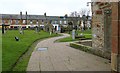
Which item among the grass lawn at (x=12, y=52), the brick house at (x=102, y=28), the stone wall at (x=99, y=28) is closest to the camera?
the grass lawn at (x=12, y=52)

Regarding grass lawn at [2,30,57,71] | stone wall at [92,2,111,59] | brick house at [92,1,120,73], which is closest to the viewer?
grass lawn at [2,30,57,71]

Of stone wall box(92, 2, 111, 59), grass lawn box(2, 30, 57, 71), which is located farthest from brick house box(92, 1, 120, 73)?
grass lawn box(2, 30, 57, 71)

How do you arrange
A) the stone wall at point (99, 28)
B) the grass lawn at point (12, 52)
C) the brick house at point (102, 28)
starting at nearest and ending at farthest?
the grass lawn at point (12, 52)
the brick house at point (102, 28)
the stone wall at point (99, 28)

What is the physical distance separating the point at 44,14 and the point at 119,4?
388ft

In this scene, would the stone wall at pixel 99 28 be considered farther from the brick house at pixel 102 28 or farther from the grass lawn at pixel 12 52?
the grass lawn at pixel 12 52

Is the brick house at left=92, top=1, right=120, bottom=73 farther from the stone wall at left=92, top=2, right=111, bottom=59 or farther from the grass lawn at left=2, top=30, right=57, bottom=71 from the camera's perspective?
the grass lawn at left=2, top=30, right=57, bottom=71

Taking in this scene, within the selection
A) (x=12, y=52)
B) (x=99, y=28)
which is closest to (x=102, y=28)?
(x=99, y=28)

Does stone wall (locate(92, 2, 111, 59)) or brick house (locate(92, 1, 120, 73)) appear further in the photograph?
stone wall (locate(92, 2, 111, 59))

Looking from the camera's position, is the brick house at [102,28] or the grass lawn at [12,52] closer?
the grass lawn at [12,52]

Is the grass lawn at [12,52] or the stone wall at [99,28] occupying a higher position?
the stone wall at [99,28]

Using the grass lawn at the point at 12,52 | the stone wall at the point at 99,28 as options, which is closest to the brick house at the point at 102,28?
the stone wall at the point at 99,28

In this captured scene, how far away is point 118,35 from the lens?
21.5 ft

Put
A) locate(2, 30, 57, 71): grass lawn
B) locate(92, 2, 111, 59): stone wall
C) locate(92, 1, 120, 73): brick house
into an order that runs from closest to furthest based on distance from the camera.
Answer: locate(2, 30, 57, 71): grass lawn
locate(92, 1, 120, 73): brick house
locate(92, 2, 111, 59): stone wall

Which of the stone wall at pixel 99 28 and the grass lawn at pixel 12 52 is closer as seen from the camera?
the grass lawn at pixel 12 52
